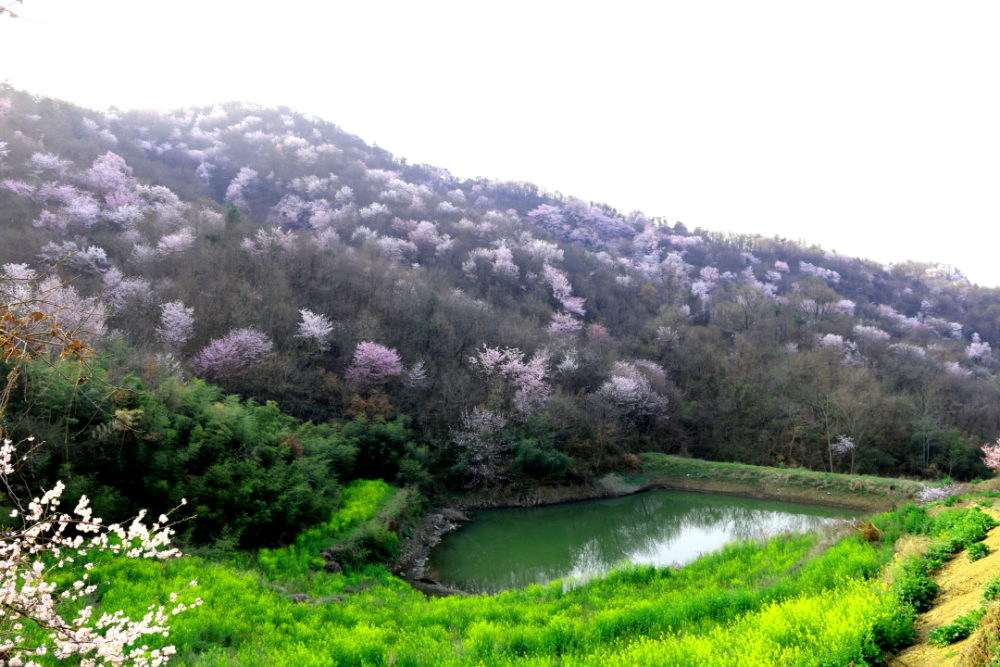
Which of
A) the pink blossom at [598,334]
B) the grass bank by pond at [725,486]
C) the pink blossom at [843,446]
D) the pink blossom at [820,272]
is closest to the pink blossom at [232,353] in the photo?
the grass bank by pond at [725,486]

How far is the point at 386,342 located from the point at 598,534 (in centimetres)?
1659

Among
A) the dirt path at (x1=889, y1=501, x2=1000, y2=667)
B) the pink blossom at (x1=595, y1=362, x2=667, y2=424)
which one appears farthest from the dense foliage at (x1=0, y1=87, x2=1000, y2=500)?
the dirt path at (x1=889, y1=501, x2=1000, y2=667)

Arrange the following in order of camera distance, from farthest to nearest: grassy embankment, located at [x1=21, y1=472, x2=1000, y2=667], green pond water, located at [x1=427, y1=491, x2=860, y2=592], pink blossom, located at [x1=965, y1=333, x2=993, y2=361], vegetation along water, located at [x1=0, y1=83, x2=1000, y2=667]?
pink blossom, located at [x1=965, y1=333, x2=993, y2=361] < green pond water, located at [x1=427, y1=491, x2=860, y2=592] < vegetation along water, located at [x1=0, y1=83, x2=1000, y2=667] < grassy embankment, located at [x1=21, y1=472, x2=1000, y2=667]

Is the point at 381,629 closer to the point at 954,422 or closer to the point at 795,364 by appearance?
the point at 795,364

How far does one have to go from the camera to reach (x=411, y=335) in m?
30.0

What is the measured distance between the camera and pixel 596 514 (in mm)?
21797

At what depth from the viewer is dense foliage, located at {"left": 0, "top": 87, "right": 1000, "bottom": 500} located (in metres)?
19.9

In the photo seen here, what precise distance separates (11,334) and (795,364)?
41.5 m

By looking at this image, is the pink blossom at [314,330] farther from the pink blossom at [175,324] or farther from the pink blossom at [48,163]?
the pink blossom at [48,163]

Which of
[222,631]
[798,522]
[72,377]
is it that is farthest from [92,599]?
[798,522]

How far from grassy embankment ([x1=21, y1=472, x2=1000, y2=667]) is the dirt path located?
0.64 feet

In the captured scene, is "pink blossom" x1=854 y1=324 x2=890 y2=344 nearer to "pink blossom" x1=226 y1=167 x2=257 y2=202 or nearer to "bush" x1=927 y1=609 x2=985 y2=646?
"bush" x1=927 y1=609 x2=985 y2=646

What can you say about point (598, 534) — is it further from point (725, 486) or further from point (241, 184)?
point (241, 184)

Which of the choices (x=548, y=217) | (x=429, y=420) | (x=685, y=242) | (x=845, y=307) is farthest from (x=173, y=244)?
(x=845, y=307)
